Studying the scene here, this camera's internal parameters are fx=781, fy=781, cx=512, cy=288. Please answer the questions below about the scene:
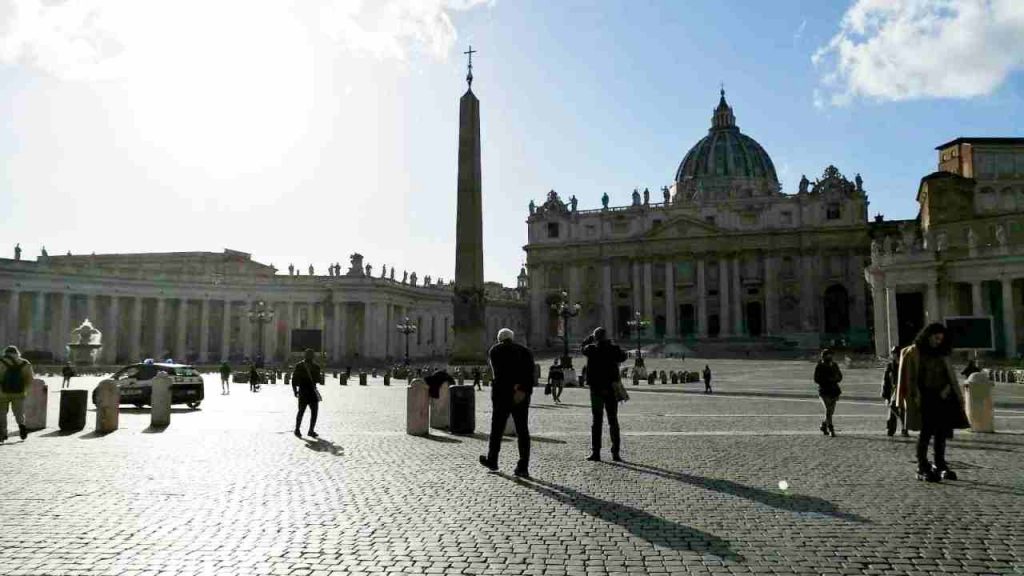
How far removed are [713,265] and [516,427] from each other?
80271 millimetres

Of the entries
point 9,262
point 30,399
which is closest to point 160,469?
point 30,399

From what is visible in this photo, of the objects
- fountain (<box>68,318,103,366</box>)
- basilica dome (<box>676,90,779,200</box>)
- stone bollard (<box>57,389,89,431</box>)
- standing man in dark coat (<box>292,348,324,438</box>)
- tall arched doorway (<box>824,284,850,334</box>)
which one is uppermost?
basilica dome (<box>676,90,779,200</box>)

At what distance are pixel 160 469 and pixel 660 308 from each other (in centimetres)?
8128

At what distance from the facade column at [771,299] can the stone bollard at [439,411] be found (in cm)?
7324

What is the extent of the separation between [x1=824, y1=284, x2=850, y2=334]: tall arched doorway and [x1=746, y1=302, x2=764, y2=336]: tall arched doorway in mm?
6805

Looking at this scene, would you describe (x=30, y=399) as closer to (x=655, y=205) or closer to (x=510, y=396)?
(x=510, y=396)

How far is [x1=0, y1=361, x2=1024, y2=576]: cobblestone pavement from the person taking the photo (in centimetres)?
538

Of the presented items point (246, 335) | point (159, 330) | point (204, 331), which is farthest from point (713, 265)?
point (159, 330)

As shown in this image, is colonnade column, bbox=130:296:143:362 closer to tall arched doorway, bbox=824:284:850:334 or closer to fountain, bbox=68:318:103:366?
fountain, bbox=68:318:103:366

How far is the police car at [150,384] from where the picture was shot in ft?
68.8

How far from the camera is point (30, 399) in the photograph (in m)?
14.9

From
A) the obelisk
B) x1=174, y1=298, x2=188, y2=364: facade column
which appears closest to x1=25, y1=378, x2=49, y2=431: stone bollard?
the obelisk

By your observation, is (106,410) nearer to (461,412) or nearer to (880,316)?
(461,412)

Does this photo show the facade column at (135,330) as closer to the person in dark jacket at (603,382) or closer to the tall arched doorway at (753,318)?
Result: the tall arched doorway at (753,318)
